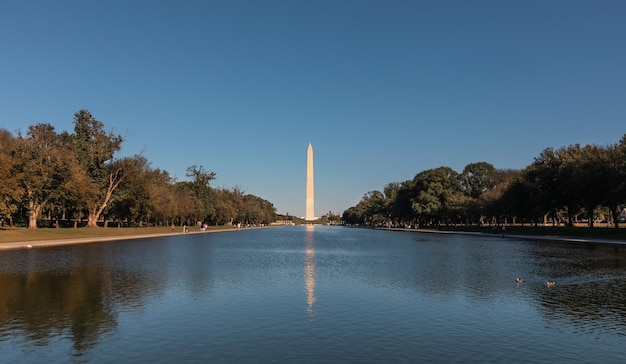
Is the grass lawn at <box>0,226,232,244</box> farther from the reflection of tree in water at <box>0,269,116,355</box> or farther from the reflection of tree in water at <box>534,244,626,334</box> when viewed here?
the reflection of tree in water at <box>534,244,626,334</box>

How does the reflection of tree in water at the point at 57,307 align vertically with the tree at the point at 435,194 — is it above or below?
below

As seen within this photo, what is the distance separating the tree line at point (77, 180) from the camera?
6144 centimetres

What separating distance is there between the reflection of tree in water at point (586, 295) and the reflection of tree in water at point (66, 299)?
46.7ft

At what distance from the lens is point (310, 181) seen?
17025 cm

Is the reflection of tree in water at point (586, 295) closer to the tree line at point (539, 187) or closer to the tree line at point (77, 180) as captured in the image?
the tree line at point (539, 187)

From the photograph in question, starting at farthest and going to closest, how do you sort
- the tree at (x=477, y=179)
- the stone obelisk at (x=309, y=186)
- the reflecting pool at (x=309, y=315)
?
the stone obelisk at (x=309, y=186) → the tree at (x=477, y=179) → the reflecting pool at (x=309, y=315)

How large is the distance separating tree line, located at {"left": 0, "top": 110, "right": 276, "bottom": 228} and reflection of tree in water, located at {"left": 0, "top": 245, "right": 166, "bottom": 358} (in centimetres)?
3486

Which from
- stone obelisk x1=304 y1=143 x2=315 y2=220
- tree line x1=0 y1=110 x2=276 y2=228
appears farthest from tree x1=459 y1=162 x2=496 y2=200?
tree line x1=0 y1=110 x2=276 y2=228

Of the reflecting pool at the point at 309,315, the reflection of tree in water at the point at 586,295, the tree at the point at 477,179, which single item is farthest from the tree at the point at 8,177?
the tree at the point at 477,179

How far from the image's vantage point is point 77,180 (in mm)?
67438

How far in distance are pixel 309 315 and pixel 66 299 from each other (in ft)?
30.8

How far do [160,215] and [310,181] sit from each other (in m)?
71.2

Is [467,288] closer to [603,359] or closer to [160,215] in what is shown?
[603,359]

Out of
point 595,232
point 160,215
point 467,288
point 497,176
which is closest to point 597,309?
point 467,288
